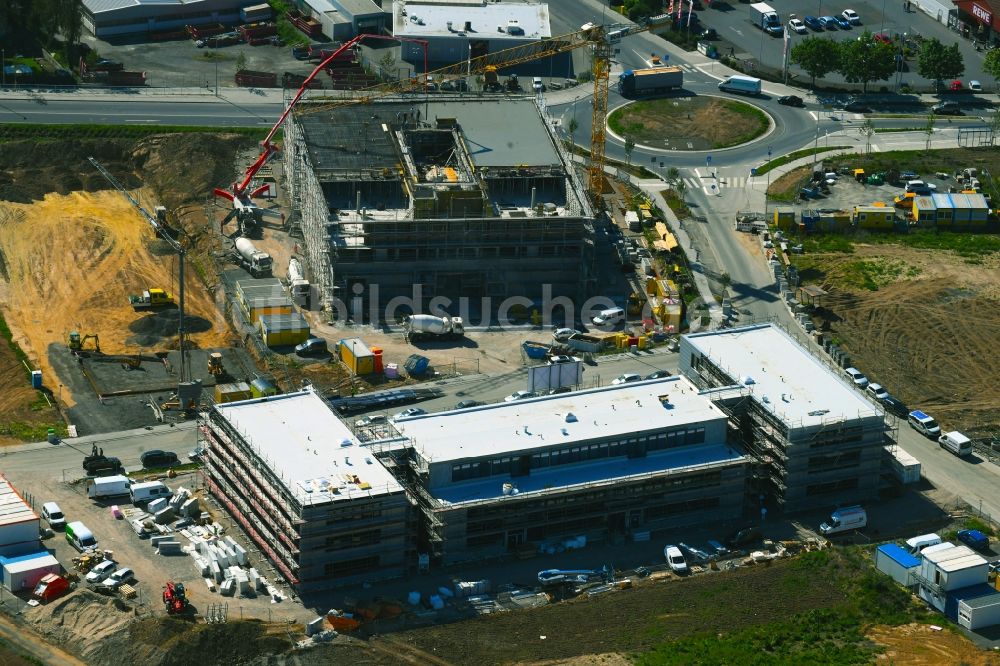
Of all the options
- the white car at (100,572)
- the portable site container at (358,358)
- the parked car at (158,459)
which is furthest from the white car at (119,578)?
the portable site container at (358,358)

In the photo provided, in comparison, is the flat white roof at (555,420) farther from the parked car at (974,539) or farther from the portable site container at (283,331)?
the portable site container at (283,331)

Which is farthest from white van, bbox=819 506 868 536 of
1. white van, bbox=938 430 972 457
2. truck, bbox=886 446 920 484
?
white van, bbox=938 430 972 457

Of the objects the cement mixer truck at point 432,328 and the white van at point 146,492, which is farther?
the cement mixer truck at point 432,328

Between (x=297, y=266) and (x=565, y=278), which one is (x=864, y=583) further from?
(x=297, y=266)

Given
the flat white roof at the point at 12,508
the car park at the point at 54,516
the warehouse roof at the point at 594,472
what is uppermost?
the warehouse roof at the point at 594,472

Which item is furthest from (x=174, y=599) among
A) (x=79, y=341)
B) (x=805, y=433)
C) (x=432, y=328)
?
(x=432, y=328)
